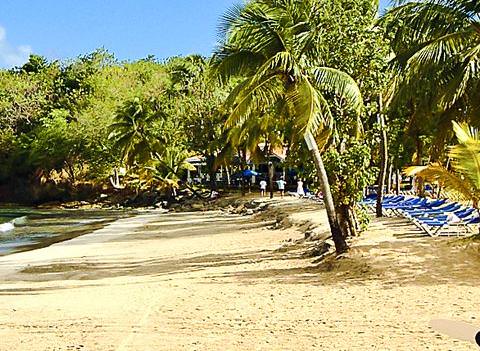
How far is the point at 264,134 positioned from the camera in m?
31.7

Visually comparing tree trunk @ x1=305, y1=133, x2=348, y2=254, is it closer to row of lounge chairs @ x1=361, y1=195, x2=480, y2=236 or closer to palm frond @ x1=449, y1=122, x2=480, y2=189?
row of lounge chairs @ x1=361, y1=195, x2=480, y2=236

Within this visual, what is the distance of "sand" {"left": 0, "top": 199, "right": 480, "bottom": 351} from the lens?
6859 mm

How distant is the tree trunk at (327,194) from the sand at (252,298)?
0.28 m

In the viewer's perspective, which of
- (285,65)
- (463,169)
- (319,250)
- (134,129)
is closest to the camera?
(463,169)

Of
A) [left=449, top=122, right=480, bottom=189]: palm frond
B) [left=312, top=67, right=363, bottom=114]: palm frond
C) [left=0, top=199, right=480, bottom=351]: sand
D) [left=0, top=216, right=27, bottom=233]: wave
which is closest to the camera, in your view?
[left=0, top=199, right=480, bottom=351]: sand

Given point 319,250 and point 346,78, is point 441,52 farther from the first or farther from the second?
point 319,250

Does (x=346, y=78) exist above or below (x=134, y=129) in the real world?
below

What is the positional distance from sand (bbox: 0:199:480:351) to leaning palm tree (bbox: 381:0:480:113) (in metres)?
3.29

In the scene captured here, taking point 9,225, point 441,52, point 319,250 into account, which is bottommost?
point 319,250

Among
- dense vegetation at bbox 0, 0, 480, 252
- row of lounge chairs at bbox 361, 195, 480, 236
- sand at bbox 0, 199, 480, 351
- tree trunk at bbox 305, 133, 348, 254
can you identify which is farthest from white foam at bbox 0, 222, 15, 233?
tree trunk at bbox 305, 133, 348, 254

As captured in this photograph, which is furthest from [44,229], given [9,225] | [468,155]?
[468,155]

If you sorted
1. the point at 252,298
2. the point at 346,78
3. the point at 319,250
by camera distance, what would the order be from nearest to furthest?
the point at 252,298, the point at 346,78, the point at 319,250

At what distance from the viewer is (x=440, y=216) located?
1402cm

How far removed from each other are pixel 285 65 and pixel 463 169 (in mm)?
3652
